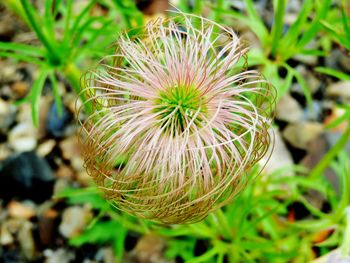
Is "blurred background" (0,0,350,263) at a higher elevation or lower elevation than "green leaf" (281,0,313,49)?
lower

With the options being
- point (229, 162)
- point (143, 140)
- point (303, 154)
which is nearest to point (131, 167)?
point (143, 140)

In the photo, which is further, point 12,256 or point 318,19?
point 12,256

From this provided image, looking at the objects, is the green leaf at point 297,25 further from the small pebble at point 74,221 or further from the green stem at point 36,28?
the small pebble at point 74,221

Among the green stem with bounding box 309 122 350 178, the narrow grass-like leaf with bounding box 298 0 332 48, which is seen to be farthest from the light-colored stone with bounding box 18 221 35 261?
the narrow grass-like leaf with bounding box 298 0 332 48

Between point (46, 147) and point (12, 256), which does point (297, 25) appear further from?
point (12, 256)

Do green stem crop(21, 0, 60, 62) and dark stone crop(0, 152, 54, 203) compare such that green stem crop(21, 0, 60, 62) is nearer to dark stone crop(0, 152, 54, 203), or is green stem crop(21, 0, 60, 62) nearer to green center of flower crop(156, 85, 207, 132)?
green center of flower crop(156, 85, 207, 132)

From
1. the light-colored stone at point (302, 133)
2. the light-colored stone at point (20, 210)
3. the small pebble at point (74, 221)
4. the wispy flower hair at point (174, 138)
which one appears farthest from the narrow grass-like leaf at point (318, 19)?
the light-colored stone at point (20, 210)

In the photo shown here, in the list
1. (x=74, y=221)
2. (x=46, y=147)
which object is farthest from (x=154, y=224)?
(x=46, y=147)

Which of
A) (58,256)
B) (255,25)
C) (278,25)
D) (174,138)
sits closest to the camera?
(174,138)
